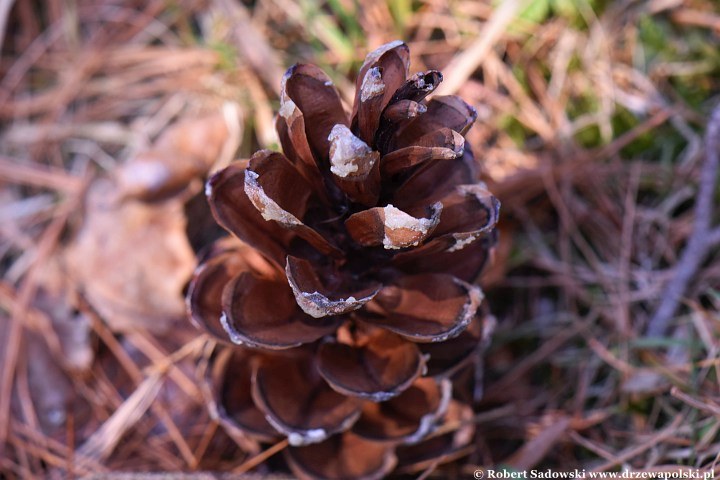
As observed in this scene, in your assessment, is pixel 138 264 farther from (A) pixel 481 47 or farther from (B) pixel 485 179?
(A) pixel 481 47

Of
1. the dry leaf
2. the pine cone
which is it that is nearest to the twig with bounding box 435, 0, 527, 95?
the pine cone

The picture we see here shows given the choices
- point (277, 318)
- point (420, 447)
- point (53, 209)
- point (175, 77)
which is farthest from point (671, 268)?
point (53, 209)

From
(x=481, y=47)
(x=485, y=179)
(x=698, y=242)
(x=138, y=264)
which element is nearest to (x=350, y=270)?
(x=485, y=179)

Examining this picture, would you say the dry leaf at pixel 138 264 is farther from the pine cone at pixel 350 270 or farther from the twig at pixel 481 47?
the twig at pixel 481 47

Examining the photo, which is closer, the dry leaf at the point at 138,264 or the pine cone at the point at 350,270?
the pine cone at the point at 350,270

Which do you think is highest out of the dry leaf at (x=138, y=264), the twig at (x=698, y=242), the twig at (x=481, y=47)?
the twig at (x=481, y=47)

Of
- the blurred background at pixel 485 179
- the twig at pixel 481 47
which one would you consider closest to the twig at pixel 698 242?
the blurred background at pixel 485 179

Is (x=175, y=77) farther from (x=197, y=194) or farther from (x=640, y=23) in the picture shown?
(x=640, y=23)

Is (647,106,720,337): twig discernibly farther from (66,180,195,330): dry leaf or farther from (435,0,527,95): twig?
(66,180,195,330): dry leaf
